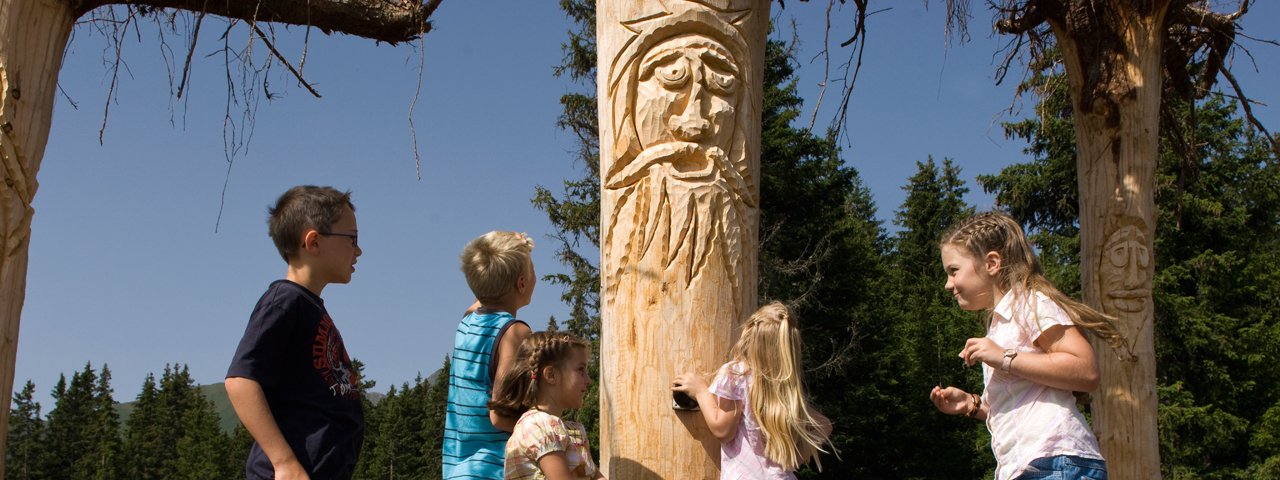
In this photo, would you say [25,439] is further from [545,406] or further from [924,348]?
[545,406]

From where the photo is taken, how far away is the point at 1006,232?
3258 mm

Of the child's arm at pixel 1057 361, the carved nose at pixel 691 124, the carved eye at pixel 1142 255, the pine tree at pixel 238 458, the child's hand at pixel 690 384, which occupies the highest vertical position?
the carved nose at pixel 691 124

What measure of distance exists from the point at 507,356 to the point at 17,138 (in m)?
2.38

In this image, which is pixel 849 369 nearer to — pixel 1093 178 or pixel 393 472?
pixel 1093 178

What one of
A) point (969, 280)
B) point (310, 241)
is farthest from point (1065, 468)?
point (310, 241)

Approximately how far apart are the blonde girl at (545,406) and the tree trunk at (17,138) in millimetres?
2234

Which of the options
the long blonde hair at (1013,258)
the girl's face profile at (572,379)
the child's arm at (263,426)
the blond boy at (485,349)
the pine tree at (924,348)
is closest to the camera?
the child's arm at (263,426)

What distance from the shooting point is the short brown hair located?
10.6ft

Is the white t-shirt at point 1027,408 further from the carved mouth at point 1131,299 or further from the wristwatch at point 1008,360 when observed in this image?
the carved mouth at point 1131,299

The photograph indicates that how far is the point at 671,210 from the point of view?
3850 millimetres

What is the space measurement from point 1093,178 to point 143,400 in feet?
172

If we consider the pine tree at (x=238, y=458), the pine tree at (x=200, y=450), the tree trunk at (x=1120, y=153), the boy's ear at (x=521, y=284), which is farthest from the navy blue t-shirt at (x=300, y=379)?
the pine tree at (x=200, y=450)

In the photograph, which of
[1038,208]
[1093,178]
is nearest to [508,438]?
[1093,178]

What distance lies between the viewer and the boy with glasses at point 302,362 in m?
2.85
